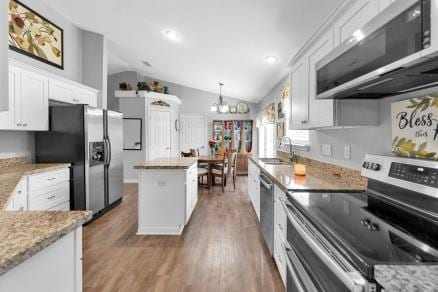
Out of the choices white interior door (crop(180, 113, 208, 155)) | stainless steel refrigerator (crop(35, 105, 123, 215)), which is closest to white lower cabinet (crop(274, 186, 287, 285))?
stainless steel refrigerator (crop(35, 105, 123, 215))

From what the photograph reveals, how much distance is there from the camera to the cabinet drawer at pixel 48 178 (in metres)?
2.57

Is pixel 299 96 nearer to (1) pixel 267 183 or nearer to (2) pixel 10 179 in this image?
(1) pixel 267 183

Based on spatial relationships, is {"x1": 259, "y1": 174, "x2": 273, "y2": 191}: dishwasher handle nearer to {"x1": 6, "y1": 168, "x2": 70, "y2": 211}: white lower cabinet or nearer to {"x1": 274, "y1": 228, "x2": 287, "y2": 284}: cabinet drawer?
{"x1": 274, "y1": 228, "x2": 287, "y2": 284}: cabinet drawer

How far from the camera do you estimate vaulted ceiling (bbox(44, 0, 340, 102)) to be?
2.41 metres

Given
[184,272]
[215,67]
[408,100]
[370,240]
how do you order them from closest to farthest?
[370,240] → [408,100] → [184,272] → [215,67]

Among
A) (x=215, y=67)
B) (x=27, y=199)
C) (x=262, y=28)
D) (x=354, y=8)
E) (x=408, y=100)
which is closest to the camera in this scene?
(x=408, y=100)

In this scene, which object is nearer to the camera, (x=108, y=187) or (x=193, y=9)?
(x=193, y=9)

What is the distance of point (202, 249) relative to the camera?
2.60 meters

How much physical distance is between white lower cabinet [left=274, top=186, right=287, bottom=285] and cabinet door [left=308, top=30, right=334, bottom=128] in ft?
2.13

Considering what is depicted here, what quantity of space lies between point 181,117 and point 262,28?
540cm

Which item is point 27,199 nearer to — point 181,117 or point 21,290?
point 21,290

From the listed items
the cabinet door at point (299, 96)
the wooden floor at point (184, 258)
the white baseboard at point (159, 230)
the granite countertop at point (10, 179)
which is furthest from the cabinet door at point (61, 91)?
the cabinet door at point (299, 96)

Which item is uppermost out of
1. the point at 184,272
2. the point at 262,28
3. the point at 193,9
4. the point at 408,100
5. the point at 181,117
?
the point at 193,9

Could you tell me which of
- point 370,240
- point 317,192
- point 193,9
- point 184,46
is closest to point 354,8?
point 317,192
